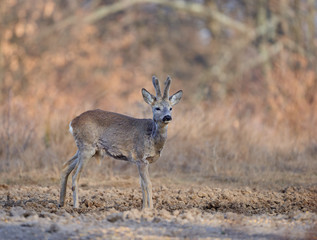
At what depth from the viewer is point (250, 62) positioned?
24234 millimetres

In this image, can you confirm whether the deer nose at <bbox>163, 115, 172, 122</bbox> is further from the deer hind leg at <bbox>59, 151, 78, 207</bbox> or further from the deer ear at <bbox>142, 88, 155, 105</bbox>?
the deer hind leg at <bbox>59, 151, 78, 207</bbox>

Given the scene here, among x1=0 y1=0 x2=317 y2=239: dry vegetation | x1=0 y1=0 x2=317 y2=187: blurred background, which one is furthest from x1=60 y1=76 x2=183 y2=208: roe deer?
x1=0 y1=0 x2=317 y2=187: blurred background

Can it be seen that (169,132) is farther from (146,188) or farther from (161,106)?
(146,188)

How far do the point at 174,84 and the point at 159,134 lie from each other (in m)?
18.1

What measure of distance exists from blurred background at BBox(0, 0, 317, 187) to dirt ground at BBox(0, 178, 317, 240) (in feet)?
4.44

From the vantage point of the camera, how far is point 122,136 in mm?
7602

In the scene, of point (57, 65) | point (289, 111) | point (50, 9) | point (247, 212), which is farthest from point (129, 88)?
point (247, 212)

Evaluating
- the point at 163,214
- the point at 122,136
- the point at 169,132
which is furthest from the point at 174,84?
the point at 163,214

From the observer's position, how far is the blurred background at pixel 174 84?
10734 millimetres

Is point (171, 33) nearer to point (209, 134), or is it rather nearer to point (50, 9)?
point (50, 9)

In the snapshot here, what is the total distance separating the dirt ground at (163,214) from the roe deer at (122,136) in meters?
0.56

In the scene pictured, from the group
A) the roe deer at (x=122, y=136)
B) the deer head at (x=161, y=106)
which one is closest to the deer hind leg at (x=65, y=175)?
the roe deer at (x=122, y=136)

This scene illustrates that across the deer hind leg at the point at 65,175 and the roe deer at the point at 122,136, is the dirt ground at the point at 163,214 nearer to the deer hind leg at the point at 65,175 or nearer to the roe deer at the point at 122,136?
the deer hind leg at the point at 65,175

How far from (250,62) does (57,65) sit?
807 centimetres
